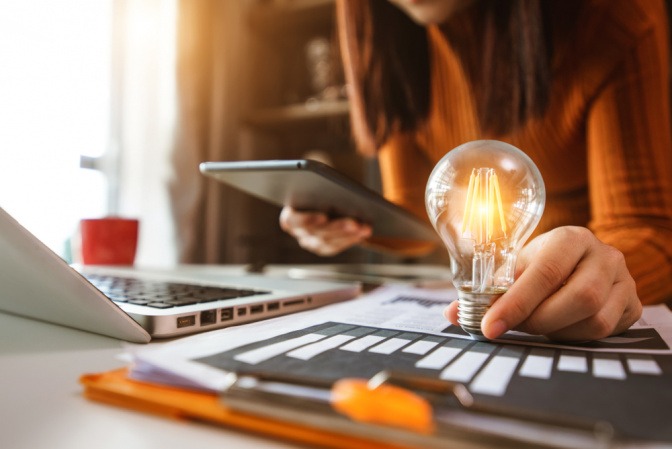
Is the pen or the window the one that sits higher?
the window

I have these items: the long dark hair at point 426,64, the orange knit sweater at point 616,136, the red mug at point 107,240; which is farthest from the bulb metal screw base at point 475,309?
the red mug at point 107,240

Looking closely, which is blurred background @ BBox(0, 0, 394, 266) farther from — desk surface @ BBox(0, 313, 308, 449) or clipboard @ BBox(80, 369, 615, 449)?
clipboard @ BBox(80, 369, 615, 449)

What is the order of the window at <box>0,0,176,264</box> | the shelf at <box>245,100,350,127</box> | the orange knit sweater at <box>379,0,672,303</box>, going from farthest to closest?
the shelf at <box>245,100,350,127</box>, the window at <box>0,0,176,264</box>, the orange knit sweater at <box>379,0,672,303</box>

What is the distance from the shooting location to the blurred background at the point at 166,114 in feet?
3.75

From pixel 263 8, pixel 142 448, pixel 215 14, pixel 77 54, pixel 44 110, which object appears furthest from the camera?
pixel 263 8

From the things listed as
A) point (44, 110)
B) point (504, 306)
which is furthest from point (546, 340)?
point (44, 110)

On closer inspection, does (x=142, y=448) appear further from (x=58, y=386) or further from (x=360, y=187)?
(x=360, y=187)

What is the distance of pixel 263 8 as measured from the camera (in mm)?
1684

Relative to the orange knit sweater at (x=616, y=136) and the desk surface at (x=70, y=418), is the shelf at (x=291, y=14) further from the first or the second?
the desk surface at (x=70, y=418)

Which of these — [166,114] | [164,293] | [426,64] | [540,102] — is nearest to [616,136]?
[540,102]

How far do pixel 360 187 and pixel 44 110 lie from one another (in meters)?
1.03

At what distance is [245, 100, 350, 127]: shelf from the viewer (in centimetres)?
154

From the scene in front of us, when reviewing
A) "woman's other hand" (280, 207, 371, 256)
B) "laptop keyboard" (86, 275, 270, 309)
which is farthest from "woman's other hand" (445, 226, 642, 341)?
"woman's other hand" (280, 207, 371, 256)

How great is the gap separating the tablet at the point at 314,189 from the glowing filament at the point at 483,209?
137mm
